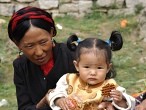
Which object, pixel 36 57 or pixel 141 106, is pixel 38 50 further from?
pixel 141 106

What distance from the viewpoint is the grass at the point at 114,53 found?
5.75 m

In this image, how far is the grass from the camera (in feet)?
18.9

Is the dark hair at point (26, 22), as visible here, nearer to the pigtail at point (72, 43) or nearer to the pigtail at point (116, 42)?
the pigtail at point (72, 43)

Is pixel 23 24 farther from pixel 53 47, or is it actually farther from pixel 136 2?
pixel 136 2

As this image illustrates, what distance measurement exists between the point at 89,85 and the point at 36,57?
423 mm

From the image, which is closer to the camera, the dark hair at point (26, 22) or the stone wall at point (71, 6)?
the dark hair at point (26, 22)

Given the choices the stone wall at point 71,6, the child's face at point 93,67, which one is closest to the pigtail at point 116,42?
the child's face at point 93,67

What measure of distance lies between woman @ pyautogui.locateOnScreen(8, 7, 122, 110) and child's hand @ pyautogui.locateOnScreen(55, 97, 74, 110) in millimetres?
172

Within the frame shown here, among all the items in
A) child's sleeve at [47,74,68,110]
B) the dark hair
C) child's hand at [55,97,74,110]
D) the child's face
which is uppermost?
the dark hair

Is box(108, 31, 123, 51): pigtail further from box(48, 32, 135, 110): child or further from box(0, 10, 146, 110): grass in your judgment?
box(0, 10, 146, 110): grass

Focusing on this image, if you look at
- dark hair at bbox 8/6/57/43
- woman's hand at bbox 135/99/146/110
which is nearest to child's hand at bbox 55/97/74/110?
dark hair at bbox 8/6/57/43

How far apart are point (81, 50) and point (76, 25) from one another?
562cm

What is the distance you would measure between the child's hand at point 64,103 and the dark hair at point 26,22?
50 cm

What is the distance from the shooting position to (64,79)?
3.06m
